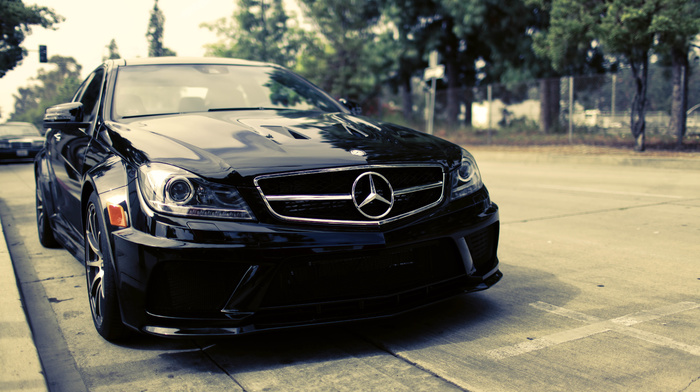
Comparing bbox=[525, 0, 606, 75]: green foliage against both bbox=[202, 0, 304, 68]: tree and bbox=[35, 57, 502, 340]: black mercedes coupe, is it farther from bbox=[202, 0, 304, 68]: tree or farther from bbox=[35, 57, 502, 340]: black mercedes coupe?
bbox=[202, 0, 304, 68]: tree

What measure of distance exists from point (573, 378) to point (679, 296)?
5.35 ft

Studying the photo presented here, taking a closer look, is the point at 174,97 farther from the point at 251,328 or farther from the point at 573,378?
the point at 573,378

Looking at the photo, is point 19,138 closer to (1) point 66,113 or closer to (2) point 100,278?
(1) point 66,113

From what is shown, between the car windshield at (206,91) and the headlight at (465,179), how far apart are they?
4.46ft

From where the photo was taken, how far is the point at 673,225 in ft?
21.4

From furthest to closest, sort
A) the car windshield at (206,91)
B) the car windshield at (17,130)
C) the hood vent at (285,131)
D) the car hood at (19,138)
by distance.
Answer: the car windshield at (17,130)
the car hood at (19,138)
the car windshield at (206,91)
the hood vent at (285,131)

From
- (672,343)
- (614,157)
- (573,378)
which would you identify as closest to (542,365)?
(573,378)

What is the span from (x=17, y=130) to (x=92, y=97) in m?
19.9

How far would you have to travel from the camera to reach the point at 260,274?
9.48ft

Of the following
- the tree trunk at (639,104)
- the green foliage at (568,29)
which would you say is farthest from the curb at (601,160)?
the green foliage at (568,29)

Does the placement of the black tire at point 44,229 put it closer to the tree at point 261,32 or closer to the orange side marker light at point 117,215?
the orange side marker light at point 117,215

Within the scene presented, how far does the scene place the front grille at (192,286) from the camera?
9.44ft

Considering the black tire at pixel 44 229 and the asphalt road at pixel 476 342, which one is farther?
the black tire at pixel 44 229

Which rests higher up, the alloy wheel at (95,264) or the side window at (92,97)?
the side window at (92,97)
